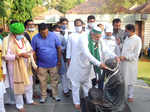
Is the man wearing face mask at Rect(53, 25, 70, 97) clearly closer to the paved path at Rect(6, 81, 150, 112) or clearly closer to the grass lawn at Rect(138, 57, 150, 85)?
the paved path at Rect(6, 81, 150, 112)

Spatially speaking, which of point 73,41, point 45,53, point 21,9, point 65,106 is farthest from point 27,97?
point 21,9

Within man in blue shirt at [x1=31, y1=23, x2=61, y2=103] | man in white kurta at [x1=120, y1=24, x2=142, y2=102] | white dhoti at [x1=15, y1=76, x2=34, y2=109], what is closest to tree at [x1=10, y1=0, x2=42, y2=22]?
man in blue shirt at [x1=31, y1=23, x2=61, y2=103]

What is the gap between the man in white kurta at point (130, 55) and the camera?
4582 millimetres

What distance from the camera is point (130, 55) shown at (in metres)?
4.62

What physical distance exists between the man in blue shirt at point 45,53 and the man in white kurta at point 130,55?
1476 mm

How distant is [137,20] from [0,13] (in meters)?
9.90

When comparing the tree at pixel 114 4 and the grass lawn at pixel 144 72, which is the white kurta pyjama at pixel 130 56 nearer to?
the grass lawn at pixel 144 72

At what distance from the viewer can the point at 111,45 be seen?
177 inches

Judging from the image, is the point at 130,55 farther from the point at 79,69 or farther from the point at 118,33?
the point at 79,69

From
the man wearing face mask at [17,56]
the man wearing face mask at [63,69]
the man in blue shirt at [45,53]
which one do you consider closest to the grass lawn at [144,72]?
the man wearing face mask at [63,69]

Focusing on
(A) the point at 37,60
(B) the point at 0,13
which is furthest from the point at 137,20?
(A) the point at 37,60

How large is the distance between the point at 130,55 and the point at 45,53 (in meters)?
1.86

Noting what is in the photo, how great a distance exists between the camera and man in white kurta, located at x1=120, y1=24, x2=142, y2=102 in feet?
15.0

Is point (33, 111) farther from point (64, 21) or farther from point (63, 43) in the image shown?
point (64, 21)
